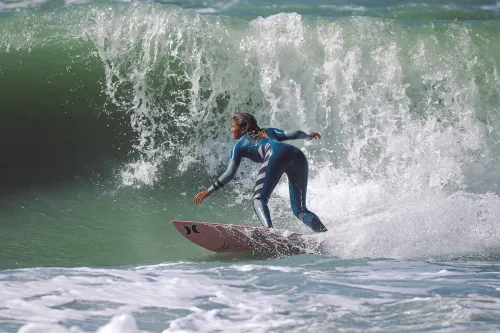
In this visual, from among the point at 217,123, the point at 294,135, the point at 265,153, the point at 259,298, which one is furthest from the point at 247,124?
the point at 217,123

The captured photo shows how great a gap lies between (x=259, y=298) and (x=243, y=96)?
18.1 ft

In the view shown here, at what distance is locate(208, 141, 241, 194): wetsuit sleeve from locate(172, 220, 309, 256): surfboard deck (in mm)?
352

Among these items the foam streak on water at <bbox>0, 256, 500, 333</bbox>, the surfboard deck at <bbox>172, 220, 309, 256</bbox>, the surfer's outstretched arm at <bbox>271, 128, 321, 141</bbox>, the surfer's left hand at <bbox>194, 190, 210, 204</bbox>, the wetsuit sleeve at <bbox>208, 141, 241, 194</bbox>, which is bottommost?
the foam streak on water at <bbox>0, 256, 500, 333</bbox>

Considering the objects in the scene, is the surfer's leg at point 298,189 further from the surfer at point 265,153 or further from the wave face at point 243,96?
the wave face at point 243,96

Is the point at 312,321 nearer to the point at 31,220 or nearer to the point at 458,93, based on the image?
the point at 31,220

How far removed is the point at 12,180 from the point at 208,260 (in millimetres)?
3865

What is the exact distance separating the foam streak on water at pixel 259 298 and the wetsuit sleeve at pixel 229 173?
2.67 ft

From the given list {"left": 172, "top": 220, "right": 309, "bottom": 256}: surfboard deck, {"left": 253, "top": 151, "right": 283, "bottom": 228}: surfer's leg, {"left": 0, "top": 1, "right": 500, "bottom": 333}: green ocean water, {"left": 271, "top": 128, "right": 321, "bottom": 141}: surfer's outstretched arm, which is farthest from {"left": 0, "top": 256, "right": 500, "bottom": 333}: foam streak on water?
{"left": 271, "top": 128, "right": 321, "bottom": 141}: surfer's outstretched arm

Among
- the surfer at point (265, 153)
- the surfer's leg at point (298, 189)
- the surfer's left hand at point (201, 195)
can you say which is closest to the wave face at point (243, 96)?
the surfer's leg at point (298, 189)

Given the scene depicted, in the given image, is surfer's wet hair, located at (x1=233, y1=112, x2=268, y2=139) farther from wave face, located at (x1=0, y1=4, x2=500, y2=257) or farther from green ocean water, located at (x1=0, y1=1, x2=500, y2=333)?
wave face, located at (x1=0, y1=4, x2=500, y2=257)

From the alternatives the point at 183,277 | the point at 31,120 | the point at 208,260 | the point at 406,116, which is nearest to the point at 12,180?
the point at 31,120

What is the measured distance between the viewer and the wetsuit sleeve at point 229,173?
6684mm

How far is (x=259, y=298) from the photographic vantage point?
4.95 metres

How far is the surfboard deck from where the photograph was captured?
6688 millimetres
